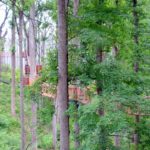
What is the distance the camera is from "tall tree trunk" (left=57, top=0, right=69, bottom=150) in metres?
10.3

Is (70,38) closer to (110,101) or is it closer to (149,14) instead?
(110,101)

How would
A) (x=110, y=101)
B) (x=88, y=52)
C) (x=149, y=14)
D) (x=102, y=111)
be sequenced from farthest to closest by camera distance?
(x=149, y=14), (x=88, y=52), (x=102, y=111), (x=110, y=101)

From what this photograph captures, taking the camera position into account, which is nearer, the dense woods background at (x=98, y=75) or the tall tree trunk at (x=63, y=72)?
the dense woods background at (x=98, y=75)

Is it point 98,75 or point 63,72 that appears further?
point 63,72

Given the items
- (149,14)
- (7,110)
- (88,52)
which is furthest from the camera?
(7,110)

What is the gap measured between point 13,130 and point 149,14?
41.3ft

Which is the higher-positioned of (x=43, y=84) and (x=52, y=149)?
(x=43, y=84)

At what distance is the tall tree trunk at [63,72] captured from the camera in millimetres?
10344

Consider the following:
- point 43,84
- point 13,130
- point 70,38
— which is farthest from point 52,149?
point 70,38

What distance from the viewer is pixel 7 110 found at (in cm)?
2664

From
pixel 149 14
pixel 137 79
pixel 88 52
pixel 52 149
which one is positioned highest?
pixel 149 14

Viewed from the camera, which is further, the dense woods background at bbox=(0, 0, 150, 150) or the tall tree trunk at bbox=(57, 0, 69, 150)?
the tall tree trunk at bbox=(57, 0, 69, 150)

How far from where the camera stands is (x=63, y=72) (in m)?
10.4

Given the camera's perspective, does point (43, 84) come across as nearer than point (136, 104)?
No
